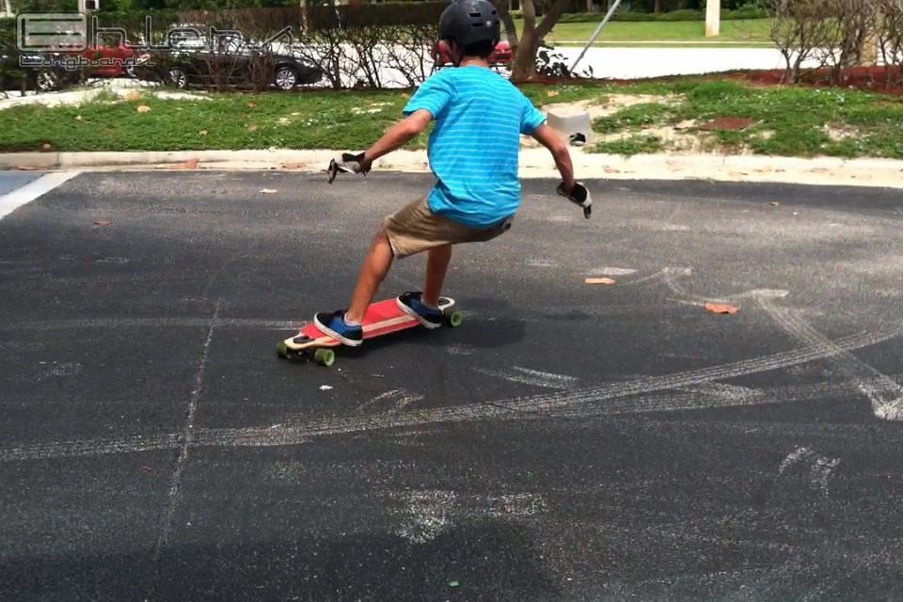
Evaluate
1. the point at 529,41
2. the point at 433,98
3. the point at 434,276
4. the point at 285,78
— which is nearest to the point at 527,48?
the point at 529,41

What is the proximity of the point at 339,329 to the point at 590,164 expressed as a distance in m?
6.64

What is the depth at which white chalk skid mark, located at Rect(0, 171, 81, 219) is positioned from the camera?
29.8 feet

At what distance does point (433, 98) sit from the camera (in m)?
4.83

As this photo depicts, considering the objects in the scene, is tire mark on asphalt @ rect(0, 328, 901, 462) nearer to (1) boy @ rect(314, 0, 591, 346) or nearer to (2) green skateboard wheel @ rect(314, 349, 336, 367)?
(2) green skateboard wheel @ rect(314, 349, 336, 367)

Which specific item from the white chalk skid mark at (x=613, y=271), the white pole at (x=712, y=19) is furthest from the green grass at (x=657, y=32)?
the white chalk skid mark at (x=613, y=271)

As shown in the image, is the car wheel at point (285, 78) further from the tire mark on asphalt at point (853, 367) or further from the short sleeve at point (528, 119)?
the short sleeve at point (528, 119)

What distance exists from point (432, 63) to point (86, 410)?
472 inches

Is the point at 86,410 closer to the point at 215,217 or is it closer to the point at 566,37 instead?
the point at 215,217

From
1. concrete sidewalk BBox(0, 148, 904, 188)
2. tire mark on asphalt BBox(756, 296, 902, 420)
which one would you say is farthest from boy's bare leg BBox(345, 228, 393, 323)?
concrete sidewalk BBox(0, 148, 904, 188)

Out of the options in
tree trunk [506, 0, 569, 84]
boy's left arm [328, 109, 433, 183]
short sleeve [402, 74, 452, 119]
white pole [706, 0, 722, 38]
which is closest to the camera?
boy's left arm [328, 109, 433, 183]

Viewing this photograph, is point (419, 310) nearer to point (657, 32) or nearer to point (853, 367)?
point (853, 367)

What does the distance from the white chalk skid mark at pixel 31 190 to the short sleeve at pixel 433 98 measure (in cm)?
508

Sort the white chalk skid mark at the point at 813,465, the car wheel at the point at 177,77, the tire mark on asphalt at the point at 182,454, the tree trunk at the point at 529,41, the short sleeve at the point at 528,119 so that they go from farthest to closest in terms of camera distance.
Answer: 1. the tree trunk at the point at 529,41
2. the car wheel at the point at 177,77
3. the short sleeve at the point at 528,119
4. the white chalk skid mark at the point at 813,465
5. the tire mark on asphalt at the point at 182,454

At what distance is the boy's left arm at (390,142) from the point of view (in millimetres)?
4684
